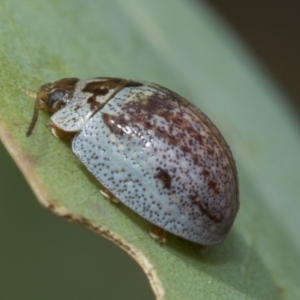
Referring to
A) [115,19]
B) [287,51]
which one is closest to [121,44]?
[115,19]

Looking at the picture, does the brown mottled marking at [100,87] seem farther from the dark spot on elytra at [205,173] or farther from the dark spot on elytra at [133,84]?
the dark spot on elytra at [205,173]

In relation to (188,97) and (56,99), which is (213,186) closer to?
(56,99)

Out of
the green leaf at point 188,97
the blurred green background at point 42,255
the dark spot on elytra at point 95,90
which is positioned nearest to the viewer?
the green leaf at point 188,97

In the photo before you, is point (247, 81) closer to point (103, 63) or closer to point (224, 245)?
point (103, 63)

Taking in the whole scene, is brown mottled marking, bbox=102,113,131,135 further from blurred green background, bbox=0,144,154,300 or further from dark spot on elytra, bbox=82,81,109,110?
blurred green background, bbox=0,144,154,300

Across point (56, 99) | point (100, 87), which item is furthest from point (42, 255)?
point (100, 87)

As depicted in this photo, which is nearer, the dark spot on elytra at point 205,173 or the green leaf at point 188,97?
the green leaf at point 188,97

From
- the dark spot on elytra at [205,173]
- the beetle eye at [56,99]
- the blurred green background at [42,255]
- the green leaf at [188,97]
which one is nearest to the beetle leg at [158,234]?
the green leaf at [188,97]
